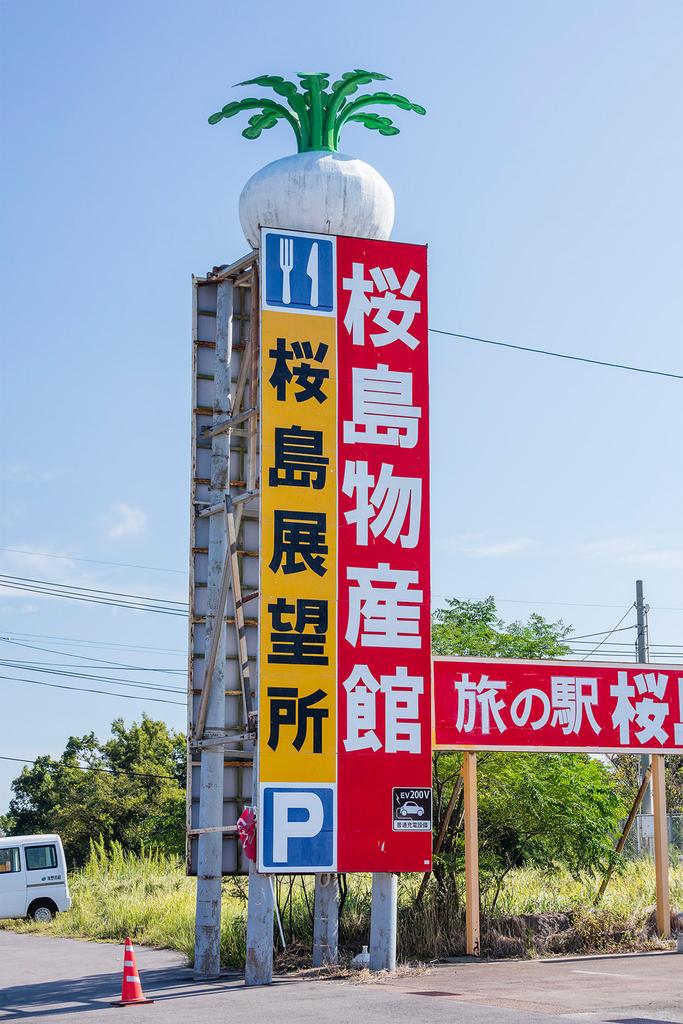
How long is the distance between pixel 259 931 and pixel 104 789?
3805cm

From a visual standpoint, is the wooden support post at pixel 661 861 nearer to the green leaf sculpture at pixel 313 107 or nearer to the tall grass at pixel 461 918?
the tall grass at pixel 461 918

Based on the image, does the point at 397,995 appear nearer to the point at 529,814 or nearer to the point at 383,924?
the point at 383,924

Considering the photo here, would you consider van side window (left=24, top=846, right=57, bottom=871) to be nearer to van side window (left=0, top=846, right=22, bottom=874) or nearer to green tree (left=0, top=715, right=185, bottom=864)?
van side window (left=0, top=846, right=22, bottom=874)

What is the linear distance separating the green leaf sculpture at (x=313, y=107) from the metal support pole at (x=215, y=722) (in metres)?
2.67

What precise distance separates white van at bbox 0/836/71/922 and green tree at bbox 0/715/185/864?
16.4m

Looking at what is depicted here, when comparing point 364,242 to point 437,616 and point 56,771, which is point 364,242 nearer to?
point 437,616

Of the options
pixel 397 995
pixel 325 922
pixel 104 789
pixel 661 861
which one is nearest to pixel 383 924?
pixel 325 922

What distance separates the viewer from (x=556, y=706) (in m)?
19.3

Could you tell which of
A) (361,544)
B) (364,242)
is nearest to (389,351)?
(364,242)

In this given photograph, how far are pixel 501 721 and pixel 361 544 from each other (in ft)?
12.7

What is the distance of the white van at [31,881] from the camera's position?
30442 mm

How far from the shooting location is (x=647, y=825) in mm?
28172

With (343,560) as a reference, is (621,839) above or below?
below

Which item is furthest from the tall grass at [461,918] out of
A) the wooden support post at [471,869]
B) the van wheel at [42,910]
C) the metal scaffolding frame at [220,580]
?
the van wheel at [42,910]
